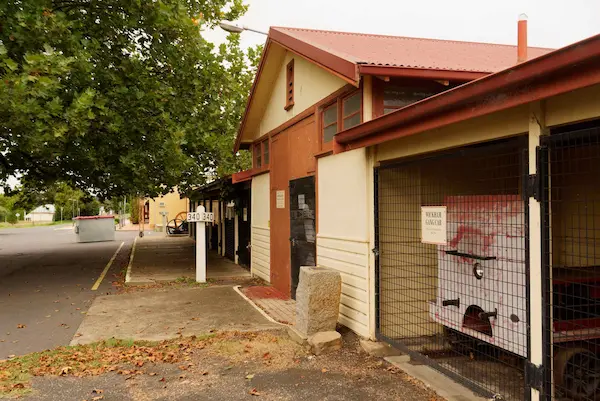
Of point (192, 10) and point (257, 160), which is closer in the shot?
point (257, 160)

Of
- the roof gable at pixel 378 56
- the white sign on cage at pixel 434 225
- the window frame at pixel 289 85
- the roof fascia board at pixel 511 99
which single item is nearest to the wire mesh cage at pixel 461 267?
the white sign on cage at pixel 434 225

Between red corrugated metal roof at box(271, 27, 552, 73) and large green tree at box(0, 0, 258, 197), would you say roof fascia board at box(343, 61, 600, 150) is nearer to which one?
Result: red corrugated metal roof at box(271, 27, 552, 73)

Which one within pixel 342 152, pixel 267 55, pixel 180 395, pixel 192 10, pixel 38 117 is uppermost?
pixel 192 10

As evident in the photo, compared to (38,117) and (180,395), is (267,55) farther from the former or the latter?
(180,395)

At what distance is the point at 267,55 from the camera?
10.3m

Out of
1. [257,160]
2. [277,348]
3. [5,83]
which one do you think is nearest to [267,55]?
[257,160]

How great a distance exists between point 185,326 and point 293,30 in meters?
5.95

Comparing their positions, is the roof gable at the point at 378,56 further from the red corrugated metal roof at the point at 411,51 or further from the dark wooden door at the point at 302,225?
the dark wooden door at the point at 302,225

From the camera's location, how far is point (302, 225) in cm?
882

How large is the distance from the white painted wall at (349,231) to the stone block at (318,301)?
29 centimetres

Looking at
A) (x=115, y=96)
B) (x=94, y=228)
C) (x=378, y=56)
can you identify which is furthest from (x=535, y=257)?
(x=94, y=228)

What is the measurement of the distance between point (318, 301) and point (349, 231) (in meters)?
1.11

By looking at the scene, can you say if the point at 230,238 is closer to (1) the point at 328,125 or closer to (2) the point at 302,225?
(2) the point at 302,225

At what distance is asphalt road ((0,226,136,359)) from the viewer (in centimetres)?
697
